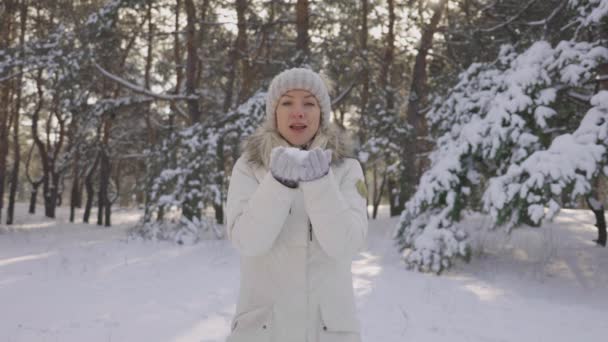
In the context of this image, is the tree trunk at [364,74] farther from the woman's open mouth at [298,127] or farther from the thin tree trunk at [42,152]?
the thin tree trunk at [42,152]

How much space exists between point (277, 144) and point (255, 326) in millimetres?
701

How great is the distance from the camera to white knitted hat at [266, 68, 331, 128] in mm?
1887

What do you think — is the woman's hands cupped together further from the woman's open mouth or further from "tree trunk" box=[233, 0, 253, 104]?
"tree trunk" box=[233, 0, 253, 104]

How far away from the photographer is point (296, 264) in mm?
1681

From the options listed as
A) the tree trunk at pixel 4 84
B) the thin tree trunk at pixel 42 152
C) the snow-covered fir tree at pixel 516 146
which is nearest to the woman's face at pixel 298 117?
the snow-covered fir tree at pixel 516 146

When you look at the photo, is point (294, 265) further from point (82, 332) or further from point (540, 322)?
point (540, 322)

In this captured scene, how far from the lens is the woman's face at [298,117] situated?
1.80 meters

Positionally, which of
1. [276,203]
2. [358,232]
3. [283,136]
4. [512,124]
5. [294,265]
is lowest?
[294,265]

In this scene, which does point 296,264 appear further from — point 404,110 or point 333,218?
point 404,110

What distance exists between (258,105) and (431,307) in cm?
585

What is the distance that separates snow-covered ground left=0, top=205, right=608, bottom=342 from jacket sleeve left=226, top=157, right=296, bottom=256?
264 centimetres

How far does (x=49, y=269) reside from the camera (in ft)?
21.7

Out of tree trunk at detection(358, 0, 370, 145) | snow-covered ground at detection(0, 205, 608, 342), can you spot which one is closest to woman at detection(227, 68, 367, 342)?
snow-covered ground at detection(0, 205, 608, 342)

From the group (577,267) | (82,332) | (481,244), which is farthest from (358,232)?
(481,244)
